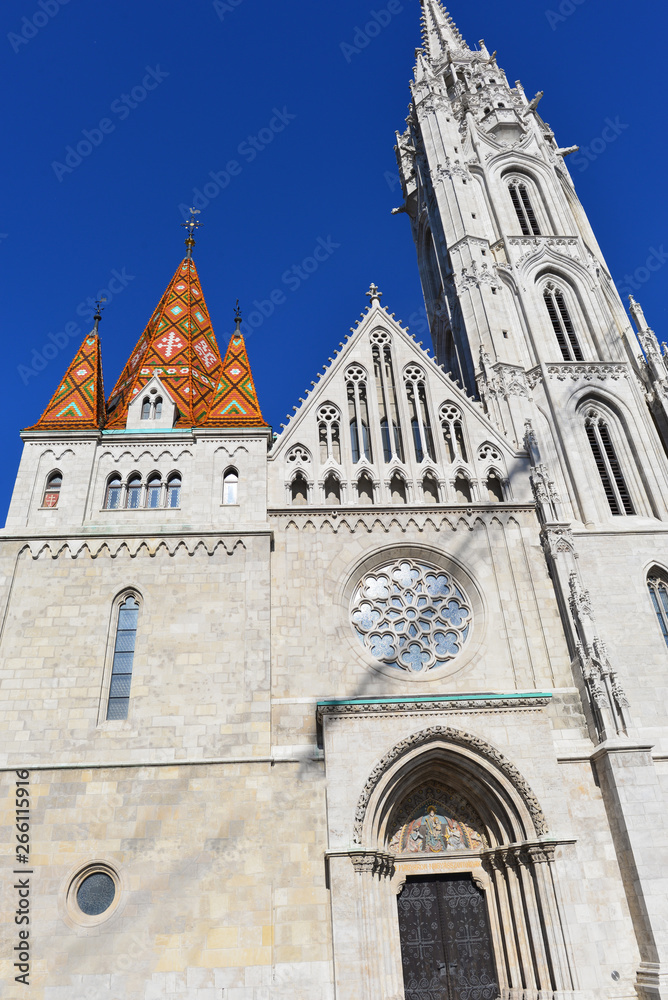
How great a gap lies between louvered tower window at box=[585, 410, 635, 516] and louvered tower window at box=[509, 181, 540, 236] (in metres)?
7.63

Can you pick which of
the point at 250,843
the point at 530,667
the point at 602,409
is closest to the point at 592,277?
the point at 602,409

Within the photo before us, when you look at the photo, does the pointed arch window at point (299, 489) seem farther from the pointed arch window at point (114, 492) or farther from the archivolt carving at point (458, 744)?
the archivolt carving at point (458, 744)

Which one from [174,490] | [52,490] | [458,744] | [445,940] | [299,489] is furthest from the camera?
[299,489]

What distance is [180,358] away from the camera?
19875mm

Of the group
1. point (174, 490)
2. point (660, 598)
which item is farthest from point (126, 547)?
point (660, 598)

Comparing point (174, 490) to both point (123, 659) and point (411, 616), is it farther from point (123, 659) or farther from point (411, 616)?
point (411, 616)

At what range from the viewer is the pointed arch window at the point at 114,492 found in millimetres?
15672

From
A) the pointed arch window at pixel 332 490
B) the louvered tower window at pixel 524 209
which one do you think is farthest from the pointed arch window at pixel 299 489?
the louvered tower window at pixel 524 209

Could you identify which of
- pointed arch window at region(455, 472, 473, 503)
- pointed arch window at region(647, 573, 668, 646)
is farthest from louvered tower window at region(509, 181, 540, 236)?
pointed arch window at region(647, 573, 668, 646)

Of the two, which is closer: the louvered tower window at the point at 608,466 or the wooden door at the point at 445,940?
the wooden door at the point at 445,940

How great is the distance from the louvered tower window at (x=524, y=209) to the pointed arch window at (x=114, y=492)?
14.9 m

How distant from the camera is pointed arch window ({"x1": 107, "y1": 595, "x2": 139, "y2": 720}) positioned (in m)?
13.3

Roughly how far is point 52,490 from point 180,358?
5.91 metres

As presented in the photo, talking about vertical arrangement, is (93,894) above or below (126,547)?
below
